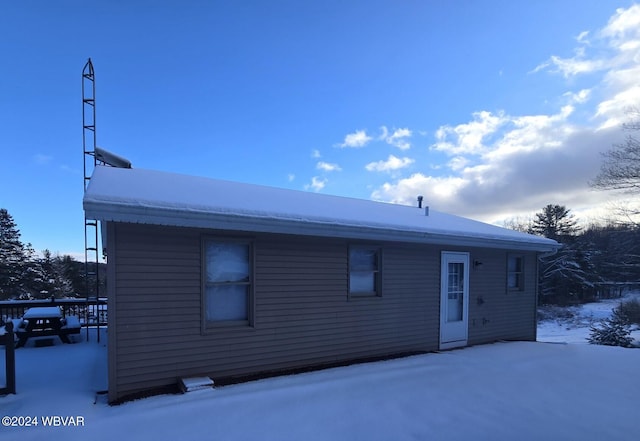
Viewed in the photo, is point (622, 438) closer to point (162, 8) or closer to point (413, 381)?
point (413, 381)

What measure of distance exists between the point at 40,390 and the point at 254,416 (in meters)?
2.92

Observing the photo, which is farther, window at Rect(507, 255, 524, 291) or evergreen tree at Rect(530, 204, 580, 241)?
evergreen tree at Rect(530, 204, 580, 241)

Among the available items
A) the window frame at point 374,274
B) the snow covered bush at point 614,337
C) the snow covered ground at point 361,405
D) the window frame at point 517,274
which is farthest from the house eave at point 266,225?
the snow covered bush at point 614,337

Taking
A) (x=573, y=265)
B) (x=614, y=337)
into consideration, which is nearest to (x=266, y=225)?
(x=614, y=337)

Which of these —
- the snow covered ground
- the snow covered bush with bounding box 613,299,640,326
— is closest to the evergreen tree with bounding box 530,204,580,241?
the snow covered bush with bounding box 613,299,640,326

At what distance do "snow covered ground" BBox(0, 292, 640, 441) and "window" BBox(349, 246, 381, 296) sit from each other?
4.25ft

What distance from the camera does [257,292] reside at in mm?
5273

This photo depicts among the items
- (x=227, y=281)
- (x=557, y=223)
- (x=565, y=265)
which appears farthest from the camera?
(x=557, y=223)

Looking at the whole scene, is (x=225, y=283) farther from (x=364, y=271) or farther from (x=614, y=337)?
(x=614, y=337)

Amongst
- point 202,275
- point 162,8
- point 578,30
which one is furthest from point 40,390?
point 578,30

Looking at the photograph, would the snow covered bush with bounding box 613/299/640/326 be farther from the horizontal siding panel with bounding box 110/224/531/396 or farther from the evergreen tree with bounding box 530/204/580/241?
the horizontal siding panel with bounding box 110/224/531/396

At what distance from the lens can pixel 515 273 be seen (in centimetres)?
918

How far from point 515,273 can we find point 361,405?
22.8 ft

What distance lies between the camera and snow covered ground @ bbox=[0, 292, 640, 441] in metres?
3.41
